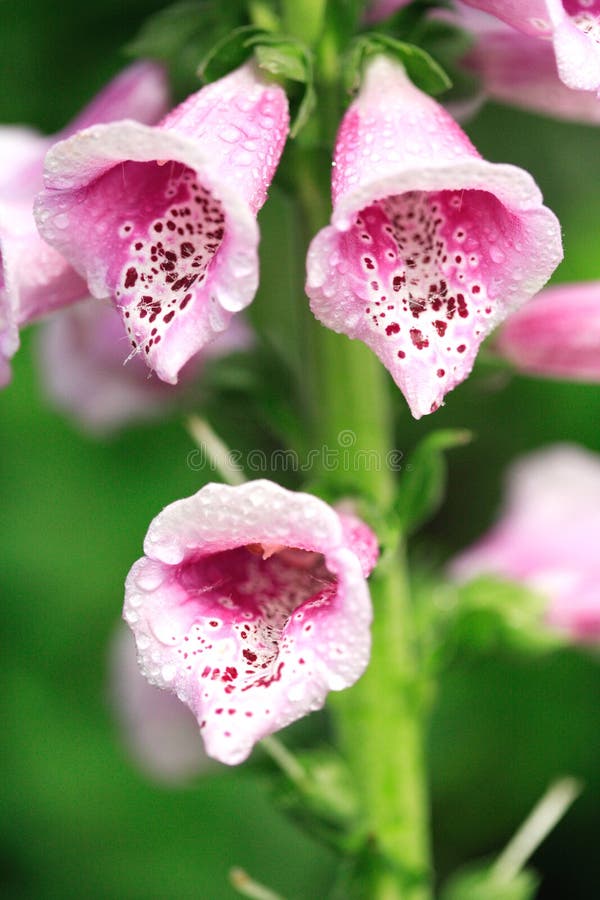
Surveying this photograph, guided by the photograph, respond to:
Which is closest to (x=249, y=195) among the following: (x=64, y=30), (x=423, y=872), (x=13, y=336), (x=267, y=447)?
(x=13, y=336)

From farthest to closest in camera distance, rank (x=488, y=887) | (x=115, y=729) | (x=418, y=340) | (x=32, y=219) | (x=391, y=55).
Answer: (x=115, y=729)
(x=488, y=887)
(x=32, y=219)
(x=391, y=55)
(x=418, y=340)

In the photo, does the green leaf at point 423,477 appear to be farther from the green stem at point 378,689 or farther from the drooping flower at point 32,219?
the drooping flower at point 32,219

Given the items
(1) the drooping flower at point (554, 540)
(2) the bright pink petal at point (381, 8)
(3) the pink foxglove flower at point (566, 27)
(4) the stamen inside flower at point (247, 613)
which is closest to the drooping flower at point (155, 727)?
(1) the drooping flower at point (554, 540)

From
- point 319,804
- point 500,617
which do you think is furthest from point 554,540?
point 319,804

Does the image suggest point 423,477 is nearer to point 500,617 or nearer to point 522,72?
point 500,617

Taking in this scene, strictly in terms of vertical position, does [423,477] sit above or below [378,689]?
above

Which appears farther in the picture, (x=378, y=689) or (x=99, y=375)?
(x=99, y=375)
